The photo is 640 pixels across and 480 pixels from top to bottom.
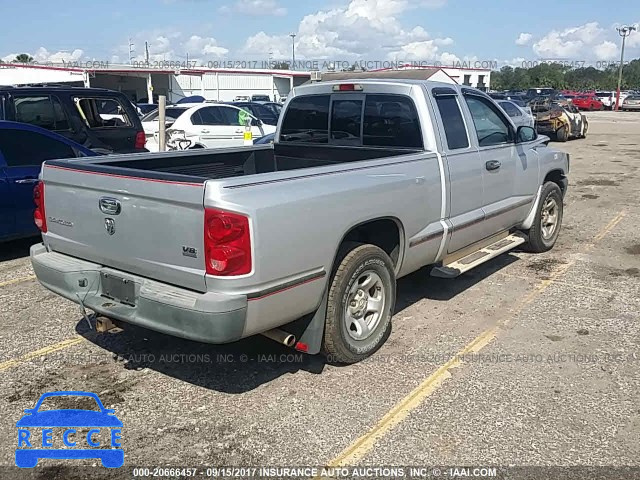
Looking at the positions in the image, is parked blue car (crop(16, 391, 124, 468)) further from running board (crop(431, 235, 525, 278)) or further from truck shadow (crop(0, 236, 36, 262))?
truck shadow (crop(0, 236, 36, 262))

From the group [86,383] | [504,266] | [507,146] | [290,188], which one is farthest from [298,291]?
[504,266]

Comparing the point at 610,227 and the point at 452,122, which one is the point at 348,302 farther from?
the point at 610,227

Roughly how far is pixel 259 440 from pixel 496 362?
1.90 metres

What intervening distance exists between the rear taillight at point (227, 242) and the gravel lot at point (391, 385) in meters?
Answer: 0.97

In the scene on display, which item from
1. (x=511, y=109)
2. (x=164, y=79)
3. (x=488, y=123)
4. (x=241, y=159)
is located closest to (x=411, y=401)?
(x=241, y=159)

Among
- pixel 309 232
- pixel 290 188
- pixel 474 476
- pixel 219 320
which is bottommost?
pixel 474 476

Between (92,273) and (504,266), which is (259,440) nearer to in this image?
(92,273)

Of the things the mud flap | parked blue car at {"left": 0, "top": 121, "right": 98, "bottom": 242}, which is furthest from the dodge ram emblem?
parked blue car at {"left": 0, "top": 121, "right": 98, "bottom": 242}

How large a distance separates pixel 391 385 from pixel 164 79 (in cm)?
5006

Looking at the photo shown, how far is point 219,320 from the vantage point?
339 centimetres

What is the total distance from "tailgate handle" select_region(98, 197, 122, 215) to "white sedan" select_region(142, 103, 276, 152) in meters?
11.1

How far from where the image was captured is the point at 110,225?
3.86 m

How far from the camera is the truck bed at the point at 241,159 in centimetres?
505

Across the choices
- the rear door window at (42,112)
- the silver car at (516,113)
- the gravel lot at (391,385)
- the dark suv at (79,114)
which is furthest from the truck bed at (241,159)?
the silver car at (516,113)
